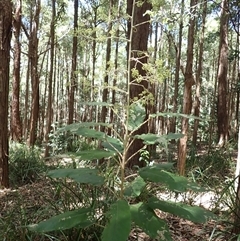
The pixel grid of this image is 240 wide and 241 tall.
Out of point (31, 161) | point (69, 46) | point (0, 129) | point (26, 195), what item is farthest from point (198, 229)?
point (69, 46)

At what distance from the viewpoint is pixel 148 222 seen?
1501 mm

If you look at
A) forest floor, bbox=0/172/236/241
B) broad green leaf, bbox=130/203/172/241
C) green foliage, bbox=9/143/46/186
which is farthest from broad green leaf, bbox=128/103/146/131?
green foliage, bbox=9/143/46/186

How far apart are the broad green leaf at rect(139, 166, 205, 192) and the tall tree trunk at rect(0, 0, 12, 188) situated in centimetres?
440

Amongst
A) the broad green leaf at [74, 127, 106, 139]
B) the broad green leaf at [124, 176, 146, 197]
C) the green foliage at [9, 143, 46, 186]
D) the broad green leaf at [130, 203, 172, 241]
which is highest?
the broad green leaf at [74, 127, 106, 139]

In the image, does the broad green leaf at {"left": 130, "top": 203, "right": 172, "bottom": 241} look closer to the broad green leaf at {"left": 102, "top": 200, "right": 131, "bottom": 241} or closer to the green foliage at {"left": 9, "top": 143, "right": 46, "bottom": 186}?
the broad green leaf at {"left": 102, "top": 200, "right": 131, "bottom": 241}

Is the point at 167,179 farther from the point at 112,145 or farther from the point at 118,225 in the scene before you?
the point at 112,145

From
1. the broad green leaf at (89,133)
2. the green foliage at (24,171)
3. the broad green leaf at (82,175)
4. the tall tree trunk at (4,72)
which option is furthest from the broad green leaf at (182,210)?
the green foliage at (24,171)

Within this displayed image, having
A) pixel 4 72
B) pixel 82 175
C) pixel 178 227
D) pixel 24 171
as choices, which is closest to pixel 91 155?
pixel 82 175

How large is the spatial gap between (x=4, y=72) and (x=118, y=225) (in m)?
4.63

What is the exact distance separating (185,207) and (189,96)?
12.3 feet

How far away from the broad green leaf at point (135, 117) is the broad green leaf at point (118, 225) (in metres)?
0.52

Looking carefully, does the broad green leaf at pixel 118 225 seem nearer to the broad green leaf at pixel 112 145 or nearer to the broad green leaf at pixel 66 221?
the broad green leaf at pixel 66 221

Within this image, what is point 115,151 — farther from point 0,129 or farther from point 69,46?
point 69,46

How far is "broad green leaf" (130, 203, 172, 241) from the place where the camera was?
4.81ft
